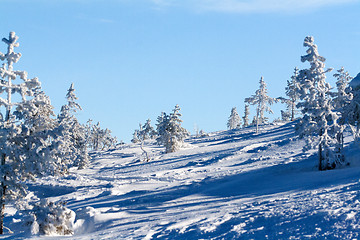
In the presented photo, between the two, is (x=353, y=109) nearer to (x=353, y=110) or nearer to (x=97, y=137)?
(x=353, y=110)

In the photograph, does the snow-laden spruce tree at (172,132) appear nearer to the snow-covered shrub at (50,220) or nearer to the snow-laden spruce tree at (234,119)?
the snow-covered shrub at (50,220)

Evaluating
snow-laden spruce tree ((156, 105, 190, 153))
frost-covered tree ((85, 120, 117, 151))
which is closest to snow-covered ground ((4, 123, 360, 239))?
snow-laden spruce tree ((156, 105, 190, 153))

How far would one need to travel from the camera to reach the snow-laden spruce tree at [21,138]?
17641 mm

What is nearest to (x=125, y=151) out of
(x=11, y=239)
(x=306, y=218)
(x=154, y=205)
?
(x=154, y=205)

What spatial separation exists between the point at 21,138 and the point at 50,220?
438cm

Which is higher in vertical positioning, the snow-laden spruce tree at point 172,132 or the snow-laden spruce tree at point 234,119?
the snow-laden spruce tree at point 234,119

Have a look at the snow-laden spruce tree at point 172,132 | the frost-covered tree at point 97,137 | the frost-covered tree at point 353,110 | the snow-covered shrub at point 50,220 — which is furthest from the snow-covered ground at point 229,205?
the frost-covered tree at point 97,137

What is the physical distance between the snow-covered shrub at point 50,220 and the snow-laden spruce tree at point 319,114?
16.1m

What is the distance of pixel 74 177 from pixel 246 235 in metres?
35.0

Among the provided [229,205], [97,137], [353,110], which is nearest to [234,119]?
[97,137]

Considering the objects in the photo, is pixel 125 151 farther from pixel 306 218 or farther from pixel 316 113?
pixel 306 218

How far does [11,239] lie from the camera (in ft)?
49.7

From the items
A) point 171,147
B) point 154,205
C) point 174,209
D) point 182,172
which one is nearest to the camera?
point 174,209

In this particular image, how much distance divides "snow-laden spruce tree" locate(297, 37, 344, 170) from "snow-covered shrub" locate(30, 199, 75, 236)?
16134 mm
